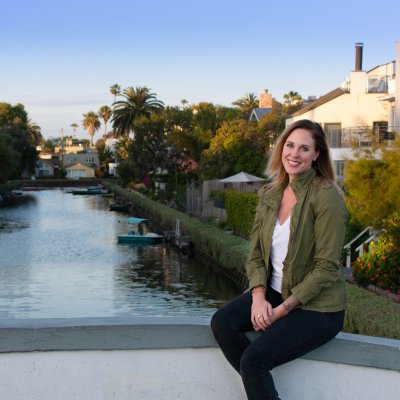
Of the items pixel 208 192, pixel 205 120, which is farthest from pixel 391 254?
pixel 205 120

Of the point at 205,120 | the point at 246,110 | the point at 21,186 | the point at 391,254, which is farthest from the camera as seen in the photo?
Result: the point at 21,186

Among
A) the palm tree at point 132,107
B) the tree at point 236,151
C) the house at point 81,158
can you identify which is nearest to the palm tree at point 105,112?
the house at point 81,158

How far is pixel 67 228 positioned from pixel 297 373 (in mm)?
54056

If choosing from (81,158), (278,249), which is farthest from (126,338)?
(81,158)

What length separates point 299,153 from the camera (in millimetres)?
4211

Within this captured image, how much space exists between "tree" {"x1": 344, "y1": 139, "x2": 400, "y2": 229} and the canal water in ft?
19.4

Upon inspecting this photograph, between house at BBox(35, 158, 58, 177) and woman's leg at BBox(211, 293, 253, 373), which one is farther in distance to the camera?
house at BBox(35, 158, 58, 177)

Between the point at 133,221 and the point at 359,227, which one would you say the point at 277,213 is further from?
the point at 133,221

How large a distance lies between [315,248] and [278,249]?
20cm

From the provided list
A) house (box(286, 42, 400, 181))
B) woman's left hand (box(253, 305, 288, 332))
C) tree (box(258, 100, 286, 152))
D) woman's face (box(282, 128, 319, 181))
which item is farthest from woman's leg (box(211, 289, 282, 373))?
tree (box(258, 100, 286, 152))

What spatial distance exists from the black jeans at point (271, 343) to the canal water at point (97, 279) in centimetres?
1930

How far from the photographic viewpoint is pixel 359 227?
23.3 m

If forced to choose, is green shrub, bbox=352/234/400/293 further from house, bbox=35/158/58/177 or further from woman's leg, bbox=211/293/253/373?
house, bbox=35/158/58/177

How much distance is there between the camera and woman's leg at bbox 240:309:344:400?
151 inches
